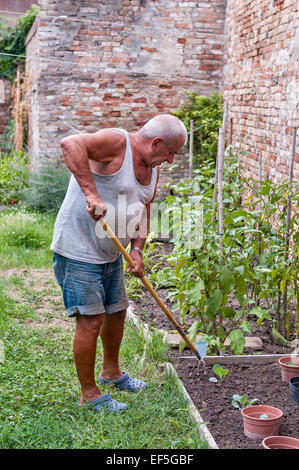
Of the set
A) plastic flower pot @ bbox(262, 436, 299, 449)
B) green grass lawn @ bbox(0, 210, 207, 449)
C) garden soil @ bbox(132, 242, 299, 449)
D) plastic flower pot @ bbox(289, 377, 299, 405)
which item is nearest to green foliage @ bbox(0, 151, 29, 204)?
green grass lawn @ bbox(0, 210, 207, 449)

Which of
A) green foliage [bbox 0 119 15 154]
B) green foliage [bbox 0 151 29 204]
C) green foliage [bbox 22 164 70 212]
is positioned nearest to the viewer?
green foliage [bbox 22 164 70 212]

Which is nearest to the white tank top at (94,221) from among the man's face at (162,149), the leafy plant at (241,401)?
the man's face at (162,149)

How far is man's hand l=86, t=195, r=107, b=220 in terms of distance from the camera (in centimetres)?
311

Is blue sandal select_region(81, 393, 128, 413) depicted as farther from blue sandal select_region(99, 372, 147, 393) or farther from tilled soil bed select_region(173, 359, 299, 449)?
tilled soil bed select_region(173, 359, 299, 449)

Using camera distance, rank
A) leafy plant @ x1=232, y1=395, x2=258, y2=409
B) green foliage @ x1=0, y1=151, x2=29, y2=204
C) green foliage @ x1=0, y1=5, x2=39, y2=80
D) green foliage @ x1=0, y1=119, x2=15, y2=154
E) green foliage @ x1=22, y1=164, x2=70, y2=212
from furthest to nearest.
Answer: green foliage @ x1=0, y1=119, x2=15, y2=154
green foliage @ x1=0, y1=5, x2=39, y2=80
green foliage @ x1=0, y1=151, x2=29, y2=204
green foliage @ x1=22, y1=164, x2=70, y2=212
leafy plant @ x1=232, y1=395, x2=258, y2=409

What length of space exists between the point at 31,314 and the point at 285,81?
3867 mm

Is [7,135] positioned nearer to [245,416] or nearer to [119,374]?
[119,374]

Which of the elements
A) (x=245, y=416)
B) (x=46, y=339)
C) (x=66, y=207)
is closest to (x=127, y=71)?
(x=46, y=339)

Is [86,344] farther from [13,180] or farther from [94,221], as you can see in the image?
[13,180]

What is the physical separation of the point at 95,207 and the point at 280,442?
157cm

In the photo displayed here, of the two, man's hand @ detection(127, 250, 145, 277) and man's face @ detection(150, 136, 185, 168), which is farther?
man's hand @ detection(127, 250, 145, 277)

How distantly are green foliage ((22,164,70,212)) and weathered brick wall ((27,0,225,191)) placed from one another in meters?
0.61

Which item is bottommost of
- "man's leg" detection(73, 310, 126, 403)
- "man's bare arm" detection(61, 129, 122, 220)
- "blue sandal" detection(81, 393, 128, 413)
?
"blue sandal" detection(81, 393, 128, 413)


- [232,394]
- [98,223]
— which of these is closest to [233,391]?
[232,394]
